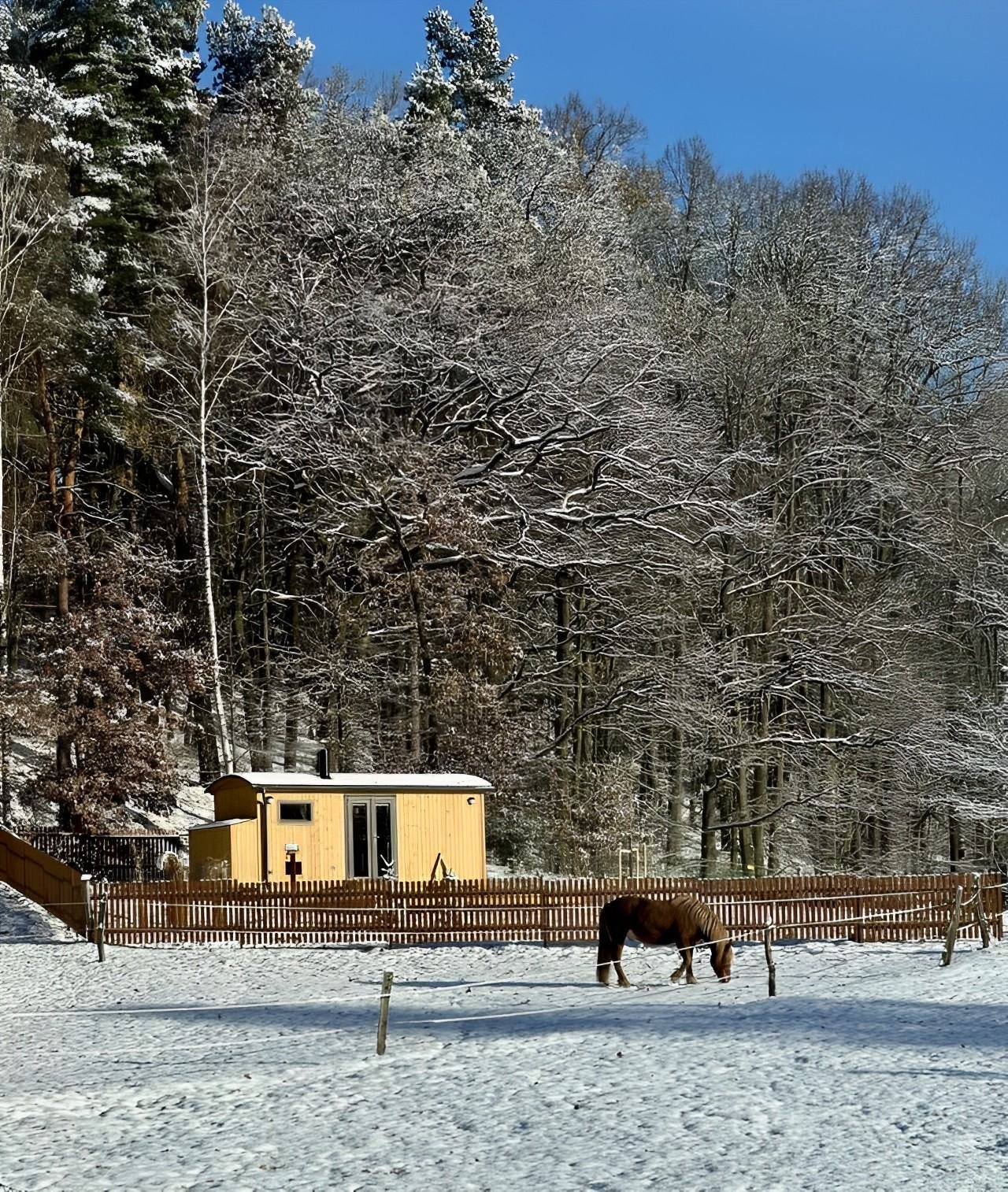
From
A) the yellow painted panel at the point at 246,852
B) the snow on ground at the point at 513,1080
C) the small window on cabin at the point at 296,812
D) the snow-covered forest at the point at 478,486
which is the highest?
the snow-covered forest at the point at 478,486

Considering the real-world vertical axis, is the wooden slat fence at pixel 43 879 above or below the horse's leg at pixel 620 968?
above

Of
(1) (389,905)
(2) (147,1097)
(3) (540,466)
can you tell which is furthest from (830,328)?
(2) (147,1097)

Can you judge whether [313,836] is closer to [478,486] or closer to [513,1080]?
[478,486]

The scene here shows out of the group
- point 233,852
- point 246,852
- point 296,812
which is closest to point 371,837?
point 296,812

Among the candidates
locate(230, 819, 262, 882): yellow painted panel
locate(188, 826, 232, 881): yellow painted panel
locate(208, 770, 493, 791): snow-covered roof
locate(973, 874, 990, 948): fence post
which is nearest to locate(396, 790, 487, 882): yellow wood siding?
locate(208, 770, 493, 791): snow-covered roof

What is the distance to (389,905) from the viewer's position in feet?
78.6

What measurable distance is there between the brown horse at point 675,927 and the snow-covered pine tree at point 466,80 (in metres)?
36.0

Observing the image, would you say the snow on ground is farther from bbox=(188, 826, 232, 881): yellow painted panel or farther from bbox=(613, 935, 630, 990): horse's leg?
bbox=(188, 826, 232, 881): yellow painted panel

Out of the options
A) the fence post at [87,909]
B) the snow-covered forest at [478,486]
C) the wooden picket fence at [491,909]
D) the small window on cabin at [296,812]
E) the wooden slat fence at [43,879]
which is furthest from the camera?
the snow-covered forest at [478,486]

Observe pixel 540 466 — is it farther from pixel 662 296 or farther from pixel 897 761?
pixel 897 761

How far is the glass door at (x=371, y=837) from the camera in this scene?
27578 millimetres

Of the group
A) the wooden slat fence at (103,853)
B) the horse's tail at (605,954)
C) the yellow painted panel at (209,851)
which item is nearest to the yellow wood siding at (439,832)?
the yellow painted panel at (209,851)

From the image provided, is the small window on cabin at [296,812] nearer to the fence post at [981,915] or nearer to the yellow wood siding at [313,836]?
the yellow wood siding at [313,836]

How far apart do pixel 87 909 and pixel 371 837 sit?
5.64 meters
